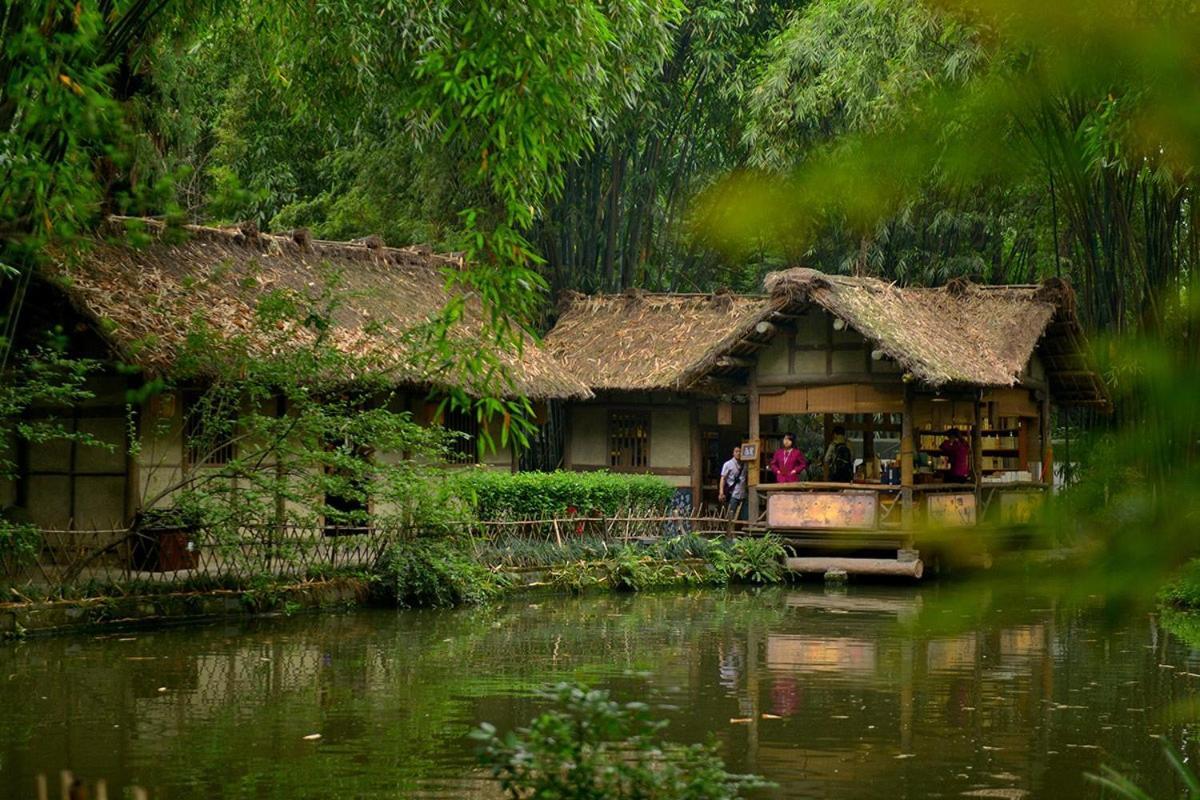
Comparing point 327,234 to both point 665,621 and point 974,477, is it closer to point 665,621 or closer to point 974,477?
point 974,477

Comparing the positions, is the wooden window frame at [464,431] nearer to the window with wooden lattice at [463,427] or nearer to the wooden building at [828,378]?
the window with wooden lattice at [463,427]

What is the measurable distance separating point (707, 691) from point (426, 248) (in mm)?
14116

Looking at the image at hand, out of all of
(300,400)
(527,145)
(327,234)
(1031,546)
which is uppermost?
(327,234)

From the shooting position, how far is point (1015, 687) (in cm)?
1294

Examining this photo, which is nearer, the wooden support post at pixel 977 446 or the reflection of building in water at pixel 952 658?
the reflection of building in water at pixel 952 658

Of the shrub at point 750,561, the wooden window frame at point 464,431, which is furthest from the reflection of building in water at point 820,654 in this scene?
the wooden window frame at point 464,431

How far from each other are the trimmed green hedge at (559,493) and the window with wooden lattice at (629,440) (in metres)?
2.99

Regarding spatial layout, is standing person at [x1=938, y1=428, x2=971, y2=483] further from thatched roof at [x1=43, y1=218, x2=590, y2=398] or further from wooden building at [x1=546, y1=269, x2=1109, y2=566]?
thatched roof at [x1=43, y1=218, x2=590, y2=398]

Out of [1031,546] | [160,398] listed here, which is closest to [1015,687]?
[160,398]

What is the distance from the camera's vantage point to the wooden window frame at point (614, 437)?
27.6m

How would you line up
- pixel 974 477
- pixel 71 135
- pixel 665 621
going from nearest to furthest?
1. pixel 71 135
2. pixel 665 621
3. pixel 974 477

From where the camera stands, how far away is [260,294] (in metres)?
20.2

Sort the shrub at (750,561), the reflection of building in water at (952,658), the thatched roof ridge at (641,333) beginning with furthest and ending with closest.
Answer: the thatched roof ridge at (641,333), the shrub at (750,561), the reflection of building in water at (952,658)

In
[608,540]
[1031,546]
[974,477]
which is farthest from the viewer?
[974,477]
